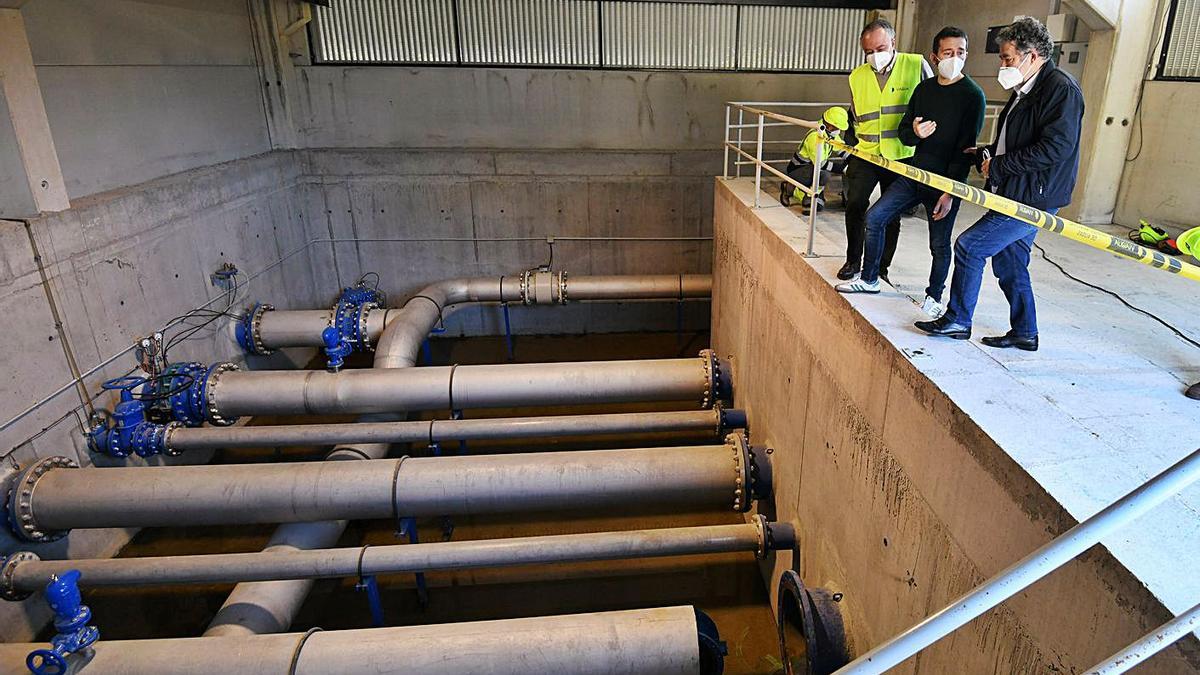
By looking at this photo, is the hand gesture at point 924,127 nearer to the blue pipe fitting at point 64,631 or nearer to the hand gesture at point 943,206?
the hand gesture at point 943,206

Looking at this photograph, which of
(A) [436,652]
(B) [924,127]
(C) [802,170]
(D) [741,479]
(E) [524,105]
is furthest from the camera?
(E) [524,105]

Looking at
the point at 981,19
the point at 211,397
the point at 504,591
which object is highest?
the point at 981,19

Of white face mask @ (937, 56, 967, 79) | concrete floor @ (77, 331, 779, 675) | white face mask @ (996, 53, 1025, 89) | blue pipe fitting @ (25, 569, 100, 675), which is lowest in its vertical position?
concrete floor @ (77, 331, 779, 675)

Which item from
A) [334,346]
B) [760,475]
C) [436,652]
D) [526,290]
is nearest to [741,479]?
[760,475]

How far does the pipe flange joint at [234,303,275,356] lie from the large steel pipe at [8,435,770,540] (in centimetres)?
318

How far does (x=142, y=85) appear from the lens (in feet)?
21.9

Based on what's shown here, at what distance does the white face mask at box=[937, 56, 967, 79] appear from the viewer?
3.59 m

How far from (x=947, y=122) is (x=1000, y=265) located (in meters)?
0.92

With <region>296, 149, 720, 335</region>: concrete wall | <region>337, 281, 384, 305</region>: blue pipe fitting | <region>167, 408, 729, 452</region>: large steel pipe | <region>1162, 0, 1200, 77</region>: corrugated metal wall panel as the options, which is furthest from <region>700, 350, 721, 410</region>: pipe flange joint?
<region>337, 281, 384, 305</region>: blue pipe fitting

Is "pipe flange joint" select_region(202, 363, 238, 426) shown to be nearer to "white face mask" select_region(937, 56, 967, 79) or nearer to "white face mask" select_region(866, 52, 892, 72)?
"white face mask" select_region(866, 52, 892, 72)

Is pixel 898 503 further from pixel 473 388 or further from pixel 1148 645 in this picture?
pixel 473 388

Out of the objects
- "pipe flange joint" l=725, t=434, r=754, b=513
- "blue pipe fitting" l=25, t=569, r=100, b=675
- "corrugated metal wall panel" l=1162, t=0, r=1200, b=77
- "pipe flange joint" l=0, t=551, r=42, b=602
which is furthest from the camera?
"corrugated metal wall panel" l=1162, t=0, r=1200, b=77

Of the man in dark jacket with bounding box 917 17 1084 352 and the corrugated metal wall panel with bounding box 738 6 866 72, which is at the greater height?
the corrugated metal wall panel with bounding box 738 6 866 72

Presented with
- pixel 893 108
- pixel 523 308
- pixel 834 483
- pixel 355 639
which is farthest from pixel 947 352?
pixel 523 308
